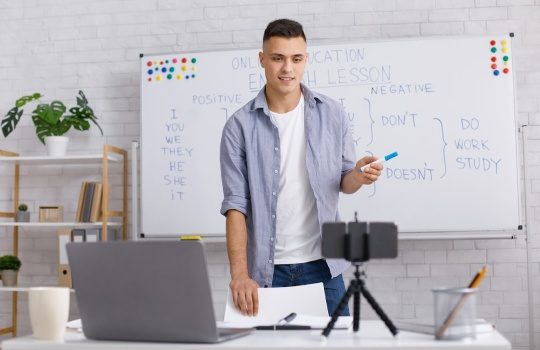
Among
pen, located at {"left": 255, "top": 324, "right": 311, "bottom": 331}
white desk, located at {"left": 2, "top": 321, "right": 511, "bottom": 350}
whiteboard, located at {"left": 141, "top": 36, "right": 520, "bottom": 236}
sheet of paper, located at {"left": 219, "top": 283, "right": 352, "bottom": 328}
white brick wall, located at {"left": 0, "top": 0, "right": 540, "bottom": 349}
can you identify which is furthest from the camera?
white brick wall, located at {"left": 0, "top": 0, "right": 540, "bottom": 349}

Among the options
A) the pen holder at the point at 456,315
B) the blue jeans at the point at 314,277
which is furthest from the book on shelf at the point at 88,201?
the pen holder at the point at 456,315

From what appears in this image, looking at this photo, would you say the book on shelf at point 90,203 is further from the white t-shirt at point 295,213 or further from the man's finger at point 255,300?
Result: the man's finger at point 255,300

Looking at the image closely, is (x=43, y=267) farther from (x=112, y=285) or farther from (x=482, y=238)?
(x=112, y=285)

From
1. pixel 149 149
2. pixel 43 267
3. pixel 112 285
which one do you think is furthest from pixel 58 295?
pixel 43 267

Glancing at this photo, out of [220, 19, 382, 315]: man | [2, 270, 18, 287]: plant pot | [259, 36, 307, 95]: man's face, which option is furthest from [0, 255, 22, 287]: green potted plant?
[259, 36, 307, 95]: man's face

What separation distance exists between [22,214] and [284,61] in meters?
2.29

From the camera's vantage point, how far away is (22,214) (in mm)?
3580

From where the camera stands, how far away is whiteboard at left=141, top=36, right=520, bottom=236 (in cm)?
321

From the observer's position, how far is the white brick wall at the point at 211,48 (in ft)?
11.1

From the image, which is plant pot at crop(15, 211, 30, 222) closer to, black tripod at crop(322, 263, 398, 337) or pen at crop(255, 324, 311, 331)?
pen at crop(255, 324, 311, 331)

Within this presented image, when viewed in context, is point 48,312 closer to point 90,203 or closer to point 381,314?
point 381,314

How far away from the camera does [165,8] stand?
3691 mm

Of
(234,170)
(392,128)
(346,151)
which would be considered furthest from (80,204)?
(346,151)

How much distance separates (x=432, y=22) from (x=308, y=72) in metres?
0.71
